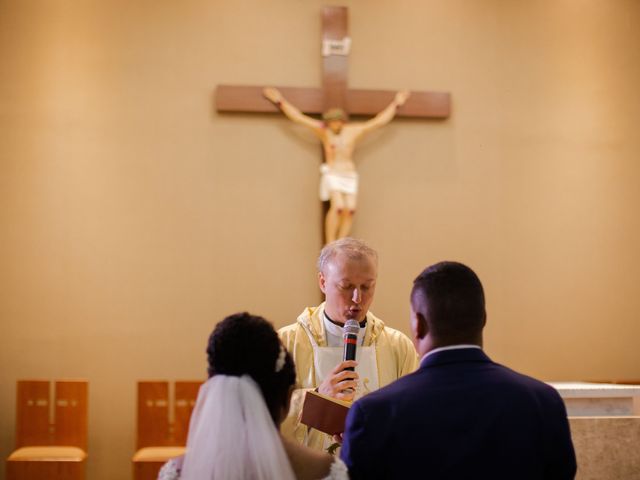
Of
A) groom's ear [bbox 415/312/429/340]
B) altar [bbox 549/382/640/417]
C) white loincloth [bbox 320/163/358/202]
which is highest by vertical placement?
white loincloth [bbox 320/163/358/202]

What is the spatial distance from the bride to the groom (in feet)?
0.41

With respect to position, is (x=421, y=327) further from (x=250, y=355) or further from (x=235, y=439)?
(x=235, y=439)

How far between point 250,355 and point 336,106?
5396mm

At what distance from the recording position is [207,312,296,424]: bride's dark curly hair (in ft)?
6.06

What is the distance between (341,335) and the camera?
328 cm

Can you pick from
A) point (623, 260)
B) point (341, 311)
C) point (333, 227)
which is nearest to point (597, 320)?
point (623, 260)

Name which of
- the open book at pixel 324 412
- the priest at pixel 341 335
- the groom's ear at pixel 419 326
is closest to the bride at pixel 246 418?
the groom's ear at pixel 419 326

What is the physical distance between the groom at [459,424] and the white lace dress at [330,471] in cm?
2

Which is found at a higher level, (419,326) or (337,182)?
(337,182)

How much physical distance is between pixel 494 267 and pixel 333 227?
1.63m

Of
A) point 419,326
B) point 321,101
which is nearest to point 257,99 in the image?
point 321,101

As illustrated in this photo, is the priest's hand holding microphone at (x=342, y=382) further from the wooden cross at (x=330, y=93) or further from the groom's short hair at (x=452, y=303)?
the wooden cross at (x=330, y=93)

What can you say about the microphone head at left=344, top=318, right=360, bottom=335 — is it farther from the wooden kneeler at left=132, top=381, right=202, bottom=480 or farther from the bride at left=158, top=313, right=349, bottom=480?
the wooden kneeler at left=132, top=381, right=202, bottom=480

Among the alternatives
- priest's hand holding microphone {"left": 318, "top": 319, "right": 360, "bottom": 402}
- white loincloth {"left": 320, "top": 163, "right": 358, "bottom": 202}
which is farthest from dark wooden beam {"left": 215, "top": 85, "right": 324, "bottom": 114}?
priest's hand holding microphone {"left": 318, "top": 319, "right": 360, "bottom": 402}
